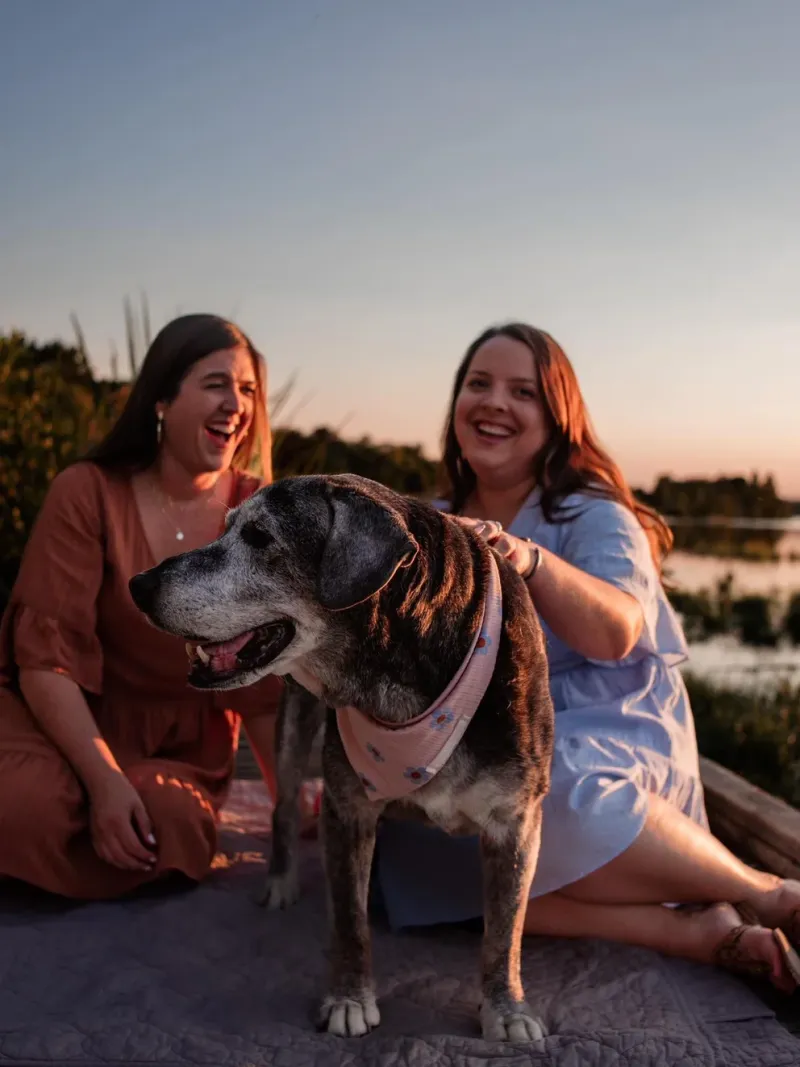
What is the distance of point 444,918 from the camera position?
3066 mm

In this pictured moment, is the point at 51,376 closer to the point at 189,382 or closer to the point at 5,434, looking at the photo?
the point at 5,434

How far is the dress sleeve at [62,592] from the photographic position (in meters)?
3.25

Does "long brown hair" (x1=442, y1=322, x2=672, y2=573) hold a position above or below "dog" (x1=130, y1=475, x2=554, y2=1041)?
above

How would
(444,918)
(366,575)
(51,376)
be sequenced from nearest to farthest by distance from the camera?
(366,575) < (444,918) < (51,376)

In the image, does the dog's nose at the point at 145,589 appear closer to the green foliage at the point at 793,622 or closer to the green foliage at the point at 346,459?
the green foliage at the point at 346,459

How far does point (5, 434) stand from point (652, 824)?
16.7 feet

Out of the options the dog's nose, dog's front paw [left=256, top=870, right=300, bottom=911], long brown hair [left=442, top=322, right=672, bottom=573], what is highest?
long brown hair [left=442, top=322, right=672, bottom=573]

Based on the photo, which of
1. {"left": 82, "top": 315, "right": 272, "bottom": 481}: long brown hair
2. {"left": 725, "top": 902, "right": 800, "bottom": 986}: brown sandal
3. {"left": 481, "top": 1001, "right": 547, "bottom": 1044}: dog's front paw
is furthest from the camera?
{"left": 82, "top": 315, "right": 272, "bottom": 481}: long brown hair

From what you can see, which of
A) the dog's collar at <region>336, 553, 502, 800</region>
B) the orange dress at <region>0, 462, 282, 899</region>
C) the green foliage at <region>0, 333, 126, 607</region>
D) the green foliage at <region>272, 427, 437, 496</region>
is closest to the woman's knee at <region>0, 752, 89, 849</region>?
the orange dress at <region>0, 462, 282, 899</region>

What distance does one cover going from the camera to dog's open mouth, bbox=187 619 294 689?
89.8 inches

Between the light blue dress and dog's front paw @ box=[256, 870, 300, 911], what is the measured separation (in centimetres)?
28

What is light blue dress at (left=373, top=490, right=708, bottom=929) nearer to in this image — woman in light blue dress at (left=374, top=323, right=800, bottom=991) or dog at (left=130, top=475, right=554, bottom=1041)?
woman in light blue dress at (left=374, top=323, right=800, bottom=991)

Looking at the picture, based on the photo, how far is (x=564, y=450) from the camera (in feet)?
11.2

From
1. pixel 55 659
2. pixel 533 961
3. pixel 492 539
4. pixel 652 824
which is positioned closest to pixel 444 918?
pixel 533 961
